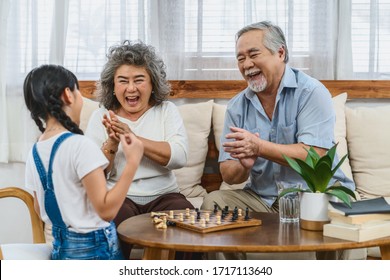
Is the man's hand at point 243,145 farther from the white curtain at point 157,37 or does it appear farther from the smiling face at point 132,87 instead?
the white curtain at point 157,37

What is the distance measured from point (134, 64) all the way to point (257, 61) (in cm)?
44

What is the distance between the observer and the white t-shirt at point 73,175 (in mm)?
1331

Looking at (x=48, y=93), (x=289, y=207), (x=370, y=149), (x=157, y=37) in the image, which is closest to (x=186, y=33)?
(x=157, y=37)

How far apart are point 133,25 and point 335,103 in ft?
3.21

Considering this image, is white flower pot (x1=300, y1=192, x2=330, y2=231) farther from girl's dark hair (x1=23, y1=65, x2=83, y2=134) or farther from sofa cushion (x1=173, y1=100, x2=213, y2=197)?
sofa cushion (x1=173, y1=100, x2=213, y2=197)

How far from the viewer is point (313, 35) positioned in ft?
8.91

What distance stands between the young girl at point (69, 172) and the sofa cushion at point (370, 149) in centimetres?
140

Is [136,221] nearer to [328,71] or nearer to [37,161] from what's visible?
[37,161]

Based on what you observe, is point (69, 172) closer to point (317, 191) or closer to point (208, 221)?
point (208, 221)

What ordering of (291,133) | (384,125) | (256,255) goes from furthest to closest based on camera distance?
(384,125) < (291,133) < (256,255)

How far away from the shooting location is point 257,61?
2.16 meters

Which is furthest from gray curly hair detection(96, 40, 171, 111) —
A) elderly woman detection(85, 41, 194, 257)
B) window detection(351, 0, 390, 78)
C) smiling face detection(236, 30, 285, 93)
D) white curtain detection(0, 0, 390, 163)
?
window detection(351, 0, 390, 78)

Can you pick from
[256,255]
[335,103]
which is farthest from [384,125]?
[256,255]

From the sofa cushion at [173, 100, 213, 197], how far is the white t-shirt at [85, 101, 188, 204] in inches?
13.5
